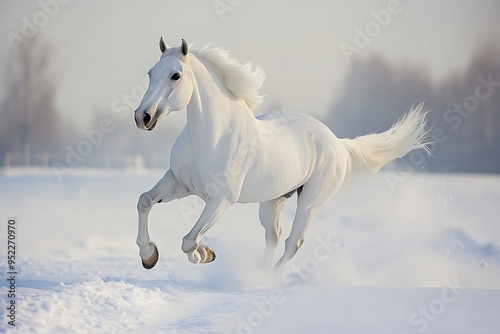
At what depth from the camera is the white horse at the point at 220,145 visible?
414cm

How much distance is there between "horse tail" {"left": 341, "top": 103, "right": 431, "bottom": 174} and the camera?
18.4 ft

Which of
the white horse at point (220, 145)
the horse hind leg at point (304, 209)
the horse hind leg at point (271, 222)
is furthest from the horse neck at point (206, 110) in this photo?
the horse hind leg at point (271, 222)

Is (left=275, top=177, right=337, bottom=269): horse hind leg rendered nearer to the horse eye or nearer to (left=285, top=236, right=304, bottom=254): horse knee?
(left=285, top=236, right=304, bottom=254): horse knee

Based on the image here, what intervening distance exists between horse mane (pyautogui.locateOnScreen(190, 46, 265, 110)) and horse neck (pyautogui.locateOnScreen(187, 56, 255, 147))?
8cm

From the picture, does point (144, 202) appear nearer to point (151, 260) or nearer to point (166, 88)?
point (151, 260)

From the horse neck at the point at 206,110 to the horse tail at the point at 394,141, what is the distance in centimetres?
153

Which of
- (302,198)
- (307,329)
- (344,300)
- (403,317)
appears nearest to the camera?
(307,329)

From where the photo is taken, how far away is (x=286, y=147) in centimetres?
480

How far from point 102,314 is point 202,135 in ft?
4.02

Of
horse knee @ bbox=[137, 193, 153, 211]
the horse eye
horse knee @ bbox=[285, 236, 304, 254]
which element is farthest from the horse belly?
the horse eye

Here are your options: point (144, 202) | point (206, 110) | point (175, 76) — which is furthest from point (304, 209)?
point (175, 76)

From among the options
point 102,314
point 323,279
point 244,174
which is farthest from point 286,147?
point 102,314

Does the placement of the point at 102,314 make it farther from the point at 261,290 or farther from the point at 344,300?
the point at 344,300

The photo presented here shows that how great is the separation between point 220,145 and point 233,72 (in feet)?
1.67
